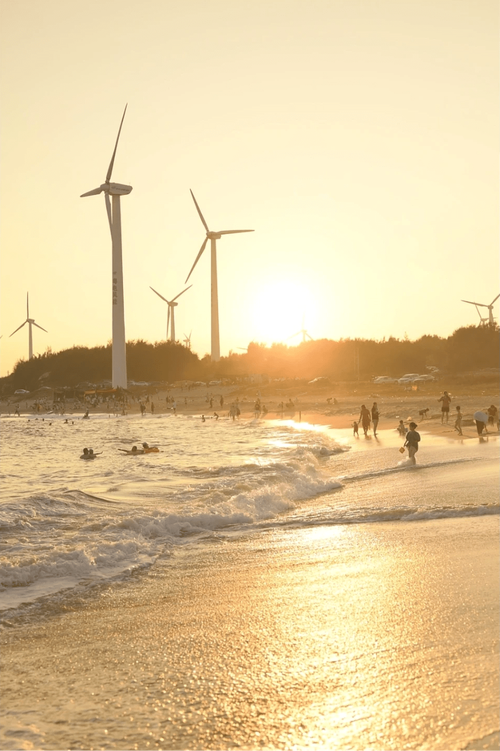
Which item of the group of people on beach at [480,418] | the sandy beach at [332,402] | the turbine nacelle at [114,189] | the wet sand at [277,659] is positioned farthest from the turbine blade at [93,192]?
the wet sand at [277,659]

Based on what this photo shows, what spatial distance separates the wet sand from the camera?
199 inches

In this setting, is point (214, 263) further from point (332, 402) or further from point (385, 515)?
point (385, 515)

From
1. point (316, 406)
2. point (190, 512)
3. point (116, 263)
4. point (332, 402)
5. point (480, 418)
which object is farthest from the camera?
point (116, 263)

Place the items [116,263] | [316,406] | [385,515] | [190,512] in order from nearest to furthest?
[385,515] → [190,512] → [316,406] → [116,263]

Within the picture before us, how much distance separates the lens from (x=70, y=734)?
206 inches

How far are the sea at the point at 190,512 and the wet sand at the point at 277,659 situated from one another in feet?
0.17

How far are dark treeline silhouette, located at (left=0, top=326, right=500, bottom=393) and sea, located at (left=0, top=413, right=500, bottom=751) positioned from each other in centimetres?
6635

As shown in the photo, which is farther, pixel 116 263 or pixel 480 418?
pixel 116 263

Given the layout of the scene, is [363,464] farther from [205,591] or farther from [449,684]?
[449,684]

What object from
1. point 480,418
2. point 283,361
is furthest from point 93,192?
point 480,418

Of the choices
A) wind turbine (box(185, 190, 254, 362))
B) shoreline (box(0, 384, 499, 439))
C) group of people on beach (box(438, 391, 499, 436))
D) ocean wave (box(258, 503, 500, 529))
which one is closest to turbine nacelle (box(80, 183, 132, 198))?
wind turbine (box(185, 190, 254, 362))

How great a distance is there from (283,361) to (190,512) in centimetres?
9861

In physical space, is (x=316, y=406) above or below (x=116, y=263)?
below

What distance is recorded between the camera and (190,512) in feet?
50.1
